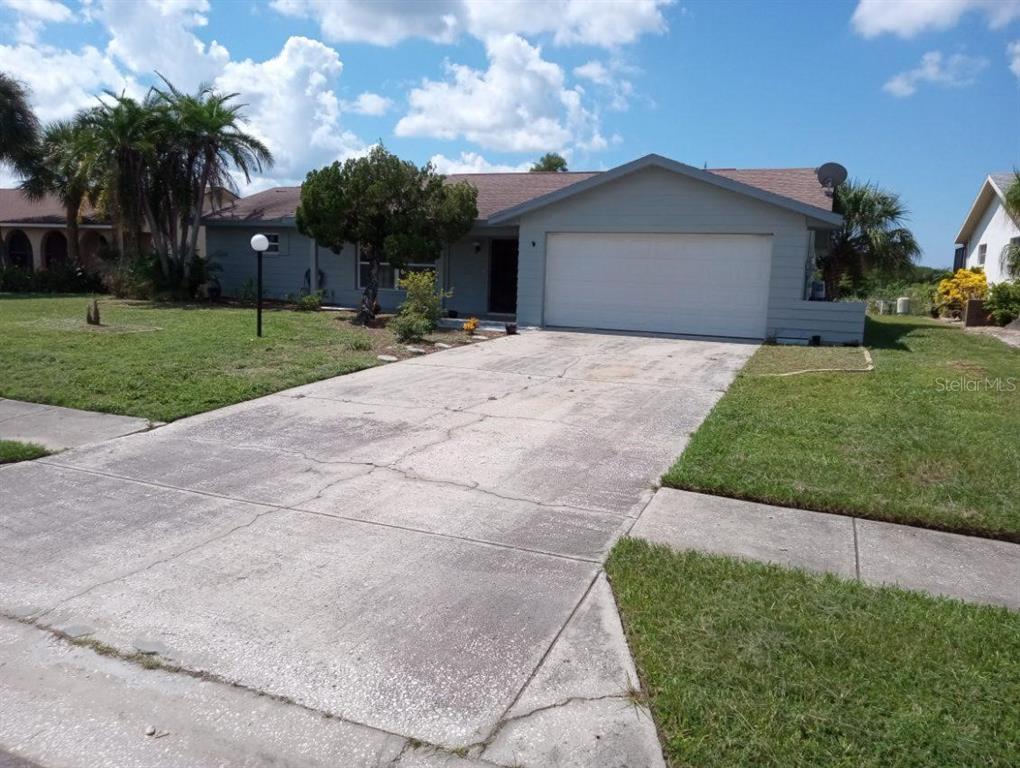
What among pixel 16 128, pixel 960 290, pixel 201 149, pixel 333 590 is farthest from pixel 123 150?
pixel 960 290

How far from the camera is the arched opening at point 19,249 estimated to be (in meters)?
33.5

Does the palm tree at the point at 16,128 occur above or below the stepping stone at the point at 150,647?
above

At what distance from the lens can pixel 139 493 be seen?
18.6ft

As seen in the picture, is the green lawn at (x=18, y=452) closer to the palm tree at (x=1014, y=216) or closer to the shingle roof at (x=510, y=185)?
the shingle roof at (x=510, y=185)

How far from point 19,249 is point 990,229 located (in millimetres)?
38637

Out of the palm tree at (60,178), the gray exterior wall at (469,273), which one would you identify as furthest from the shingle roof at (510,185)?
the palm tree at (60,178)

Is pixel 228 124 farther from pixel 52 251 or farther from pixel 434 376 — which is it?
pixel 52 251

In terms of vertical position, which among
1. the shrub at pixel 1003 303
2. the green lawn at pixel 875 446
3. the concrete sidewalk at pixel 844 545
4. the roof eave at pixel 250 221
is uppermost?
the roof eave at pixel 250 221

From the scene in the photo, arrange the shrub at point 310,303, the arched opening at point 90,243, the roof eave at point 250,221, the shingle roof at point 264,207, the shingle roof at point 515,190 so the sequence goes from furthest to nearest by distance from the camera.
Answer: the arched opening at point 90,243, the shingle roof at point 264,207, the roof eave at point 250,221, the shrub at point 310,303, the shingle roof at point 515,190

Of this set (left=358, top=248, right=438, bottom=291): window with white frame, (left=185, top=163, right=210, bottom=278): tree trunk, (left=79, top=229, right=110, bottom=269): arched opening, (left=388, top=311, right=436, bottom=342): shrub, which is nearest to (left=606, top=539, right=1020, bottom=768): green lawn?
(left=388, top=311, right=436, bottom=342): shrub

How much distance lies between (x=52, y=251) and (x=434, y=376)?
30.0 meters

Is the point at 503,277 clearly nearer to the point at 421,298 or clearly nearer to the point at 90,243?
the point at 421,298

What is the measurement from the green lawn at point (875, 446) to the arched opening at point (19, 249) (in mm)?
33544

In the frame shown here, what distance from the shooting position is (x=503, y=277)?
20.5m
